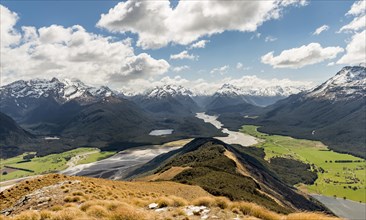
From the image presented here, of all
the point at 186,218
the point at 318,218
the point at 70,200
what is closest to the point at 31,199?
the point at 70,200

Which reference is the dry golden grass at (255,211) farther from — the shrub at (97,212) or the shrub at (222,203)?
the shrub at (97,212)

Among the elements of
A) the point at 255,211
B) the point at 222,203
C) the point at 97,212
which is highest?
the point at 97,212

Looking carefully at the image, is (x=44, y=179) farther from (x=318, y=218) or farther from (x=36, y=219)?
(x=318, y=218)

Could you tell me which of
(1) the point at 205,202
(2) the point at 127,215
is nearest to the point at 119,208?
A: (2) the point at 127,215

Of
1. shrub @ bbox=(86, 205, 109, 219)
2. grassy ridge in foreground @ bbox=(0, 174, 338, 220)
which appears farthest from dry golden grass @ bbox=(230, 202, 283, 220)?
shrub @ bbox=(86, 205, 109, 219)

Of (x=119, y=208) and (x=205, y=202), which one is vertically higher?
(x=119, y=208)

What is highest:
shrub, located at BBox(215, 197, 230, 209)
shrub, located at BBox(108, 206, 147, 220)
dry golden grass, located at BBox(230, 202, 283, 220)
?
shrub, located at BBox(108, 206, 147, 220)

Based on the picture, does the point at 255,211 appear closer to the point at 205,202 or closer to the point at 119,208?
the point at 205,202

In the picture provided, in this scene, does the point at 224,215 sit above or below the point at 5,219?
below

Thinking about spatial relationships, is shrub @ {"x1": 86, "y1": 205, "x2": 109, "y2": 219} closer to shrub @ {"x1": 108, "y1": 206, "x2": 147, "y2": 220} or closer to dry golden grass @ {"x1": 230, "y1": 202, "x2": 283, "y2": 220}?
shrub @ {"x1": 108, "y1": 206, "x2": 147, "y2": 220}

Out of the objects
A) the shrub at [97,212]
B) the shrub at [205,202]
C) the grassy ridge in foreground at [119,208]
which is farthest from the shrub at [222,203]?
the shrub at [97,212]

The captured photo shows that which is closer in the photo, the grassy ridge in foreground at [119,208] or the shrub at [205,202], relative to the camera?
the grassy ridge in foreground at [119,208]
